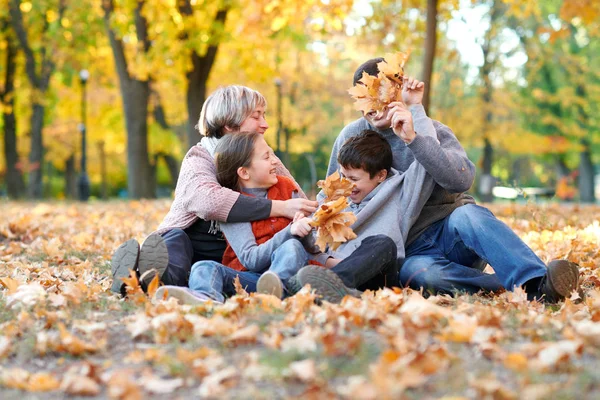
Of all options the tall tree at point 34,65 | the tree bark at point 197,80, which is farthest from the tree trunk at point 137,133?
the tall tree at point 34,65

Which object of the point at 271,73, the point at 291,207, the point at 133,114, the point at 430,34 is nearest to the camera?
the point at 291,207

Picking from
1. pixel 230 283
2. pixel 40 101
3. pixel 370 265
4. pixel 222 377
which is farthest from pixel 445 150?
pixel 40 101

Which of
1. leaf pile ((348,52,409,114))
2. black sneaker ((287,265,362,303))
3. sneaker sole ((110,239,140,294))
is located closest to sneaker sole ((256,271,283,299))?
black sneaker ((287,265,362,303))

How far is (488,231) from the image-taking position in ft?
13.1

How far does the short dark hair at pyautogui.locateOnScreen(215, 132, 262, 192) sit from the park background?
9.77 feet

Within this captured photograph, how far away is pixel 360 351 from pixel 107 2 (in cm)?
1468

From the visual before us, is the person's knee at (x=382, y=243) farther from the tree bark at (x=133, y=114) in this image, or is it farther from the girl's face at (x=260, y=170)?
the tree bark at (x=133, y=114)

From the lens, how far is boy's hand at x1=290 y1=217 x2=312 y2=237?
3.94 metres

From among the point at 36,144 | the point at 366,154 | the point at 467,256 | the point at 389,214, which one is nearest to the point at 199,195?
the point at 366,154

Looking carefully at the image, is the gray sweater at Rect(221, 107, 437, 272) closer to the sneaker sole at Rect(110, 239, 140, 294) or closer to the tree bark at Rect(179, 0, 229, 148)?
the sneaker sole at Rect(110, 239, 140, 294)

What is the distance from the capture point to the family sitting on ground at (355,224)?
390cm

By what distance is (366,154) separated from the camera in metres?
4.28

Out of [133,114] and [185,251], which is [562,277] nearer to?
[185,251]

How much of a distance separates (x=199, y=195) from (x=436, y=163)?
1352 millimetres
